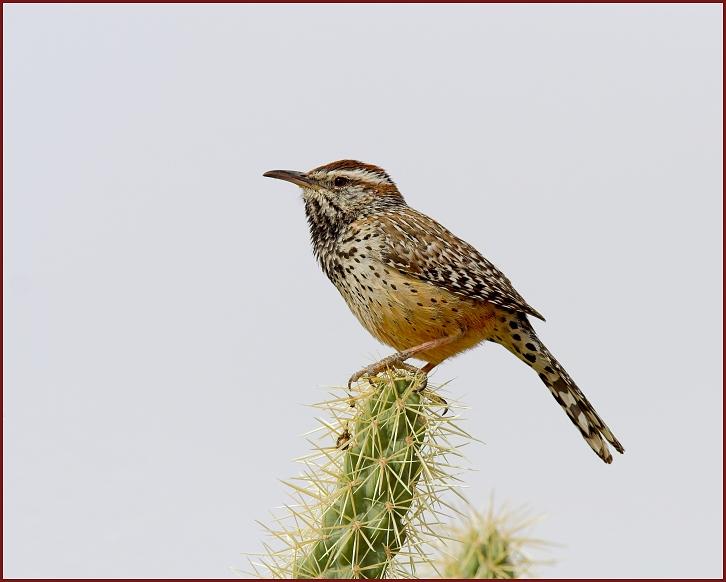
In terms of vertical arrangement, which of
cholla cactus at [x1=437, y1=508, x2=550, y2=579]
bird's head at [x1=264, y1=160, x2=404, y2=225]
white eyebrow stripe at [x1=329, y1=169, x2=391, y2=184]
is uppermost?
white eyebrow stripe at [x1=329, y1=169, x2=391, y2=184]

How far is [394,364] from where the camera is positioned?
328 cm

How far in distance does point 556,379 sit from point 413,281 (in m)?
0.83

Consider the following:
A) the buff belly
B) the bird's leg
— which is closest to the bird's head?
the buff belly

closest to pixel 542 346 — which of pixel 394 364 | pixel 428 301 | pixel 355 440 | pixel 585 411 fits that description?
pixel 585 411

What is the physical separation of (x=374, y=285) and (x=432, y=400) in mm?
1030

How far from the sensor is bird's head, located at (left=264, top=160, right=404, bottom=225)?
13.3 feet

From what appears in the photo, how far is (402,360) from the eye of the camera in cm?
337

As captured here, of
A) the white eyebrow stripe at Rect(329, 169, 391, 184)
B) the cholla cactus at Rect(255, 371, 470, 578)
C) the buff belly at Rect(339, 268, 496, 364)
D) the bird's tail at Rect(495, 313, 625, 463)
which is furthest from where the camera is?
the white eyebrow stripe at Rect(329, 169, 391, 184)

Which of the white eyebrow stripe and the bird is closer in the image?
the bird

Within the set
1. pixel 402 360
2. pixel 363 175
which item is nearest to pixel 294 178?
pixel 363 175

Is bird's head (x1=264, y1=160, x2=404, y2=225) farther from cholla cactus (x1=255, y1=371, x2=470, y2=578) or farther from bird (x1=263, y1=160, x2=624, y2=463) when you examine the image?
cholla cactus (x1=255, y1=371, x2=470, y2=578)

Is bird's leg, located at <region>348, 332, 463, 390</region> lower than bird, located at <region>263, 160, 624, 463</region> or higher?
lower

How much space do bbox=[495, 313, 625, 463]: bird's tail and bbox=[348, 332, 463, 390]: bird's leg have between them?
0.33 meters

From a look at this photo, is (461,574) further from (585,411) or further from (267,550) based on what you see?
(585,411)
